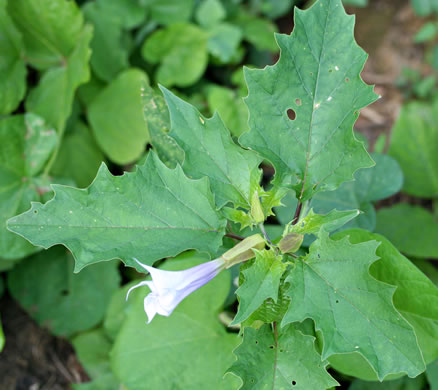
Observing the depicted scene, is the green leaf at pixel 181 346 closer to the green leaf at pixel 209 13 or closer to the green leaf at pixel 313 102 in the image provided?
the green leaf at pixel 313 102

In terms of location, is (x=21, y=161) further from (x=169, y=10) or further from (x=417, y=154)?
(x=417, y=154)

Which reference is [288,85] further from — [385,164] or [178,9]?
[178,9]

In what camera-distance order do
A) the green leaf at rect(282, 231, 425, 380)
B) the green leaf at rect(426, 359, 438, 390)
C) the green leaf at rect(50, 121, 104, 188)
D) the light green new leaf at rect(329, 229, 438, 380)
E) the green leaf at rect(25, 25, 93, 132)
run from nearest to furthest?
the green leaf at rect(282, 231, 425, 380) < the light green new leaf at rect(329, 229, 438, 380) < the green leaf at rect(426, 359, 438, 390) < the green leaf at rect(25, 25, 93, 132) < the green leaf at rect(50, 121, 104, 188)

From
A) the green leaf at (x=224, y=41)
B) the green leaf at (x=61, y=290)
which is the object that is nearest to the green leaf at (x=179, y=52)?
the green leaf at (x=224, y=41)

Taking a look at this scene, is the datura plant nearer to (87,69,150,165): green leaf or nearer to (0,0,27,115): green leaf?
(87,69,150,165): green leaf

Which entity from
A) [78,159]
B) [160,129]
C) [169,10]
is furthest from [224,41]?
[160,129]

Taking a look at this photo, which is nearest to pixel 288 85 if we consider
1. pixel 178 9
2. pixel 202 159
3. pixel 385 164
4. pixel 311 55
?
pixel 311 55

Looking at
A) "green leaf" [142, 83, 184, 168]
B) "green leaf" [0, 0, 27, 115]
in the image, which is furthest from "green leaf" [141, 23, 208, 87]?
"green leaf" [142, 83, 184, 168]
